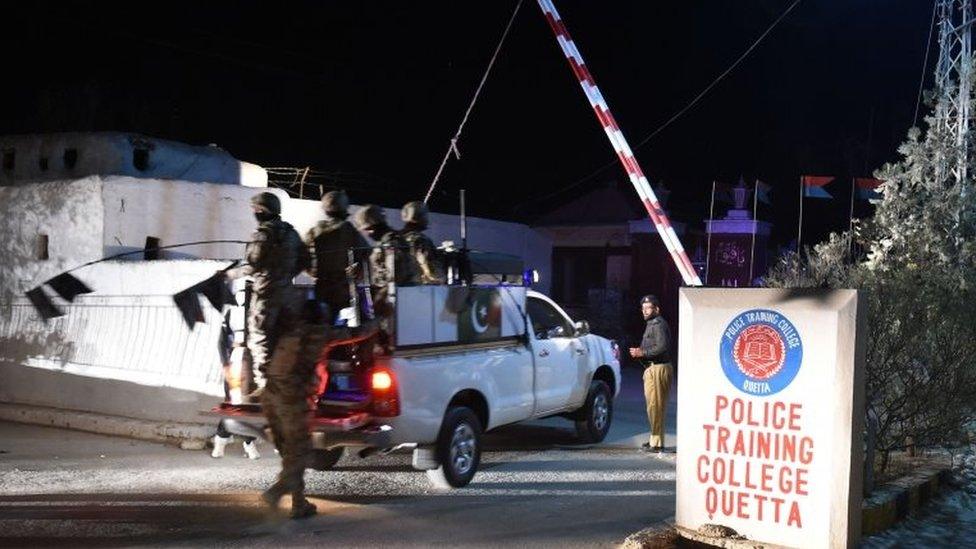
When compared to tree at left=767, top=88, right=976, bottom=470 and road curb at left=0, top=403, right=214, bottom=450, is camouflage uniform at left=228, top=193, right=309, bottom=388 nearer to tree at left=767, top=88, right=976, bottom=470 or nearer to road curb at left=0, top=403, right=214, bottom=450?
road curb at left=0, top=403, right=214, bottom=450

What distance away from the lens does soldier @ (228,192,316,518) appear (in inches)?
250

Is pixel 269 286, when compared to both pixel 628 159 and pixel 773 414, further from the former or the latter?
pixel 628 159

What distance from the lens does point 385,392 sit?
6895 millimetres

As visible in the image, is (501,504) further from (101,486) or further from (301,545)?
(101,486)

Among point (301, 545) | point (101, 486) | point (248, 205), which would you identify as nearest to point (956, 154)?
point (248, 205)

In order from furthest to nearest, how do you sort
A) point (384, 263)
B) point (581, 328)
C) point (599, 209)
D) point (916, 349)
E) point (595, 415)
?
1. point (599, 209)
2. point (595, 415)
3. point (581, 328)
4. point (384, 263)
5. point (916, 349)

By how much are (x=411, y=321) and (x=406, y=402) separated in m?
0.68

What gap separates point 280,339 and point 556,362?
364cm

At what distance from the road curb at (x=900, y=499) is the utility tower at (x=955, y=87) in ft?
19.5

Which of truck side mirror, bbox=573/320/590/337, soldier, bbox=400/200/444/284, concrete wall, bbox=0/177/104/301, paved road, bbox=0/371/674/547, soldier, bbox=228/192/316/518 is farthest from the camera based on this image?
concrete wall, bbox=0/177/104/301

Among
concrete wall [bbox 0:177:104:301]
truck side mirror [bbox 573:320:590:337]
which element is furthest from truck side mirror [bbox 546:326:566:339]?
concrete wall [bbox 0:177:104:301]

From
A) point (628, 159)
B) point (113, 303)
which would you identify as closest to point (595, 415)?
point (628, 159)

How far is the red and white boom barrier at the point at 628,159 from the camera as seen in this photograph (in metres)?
11.5

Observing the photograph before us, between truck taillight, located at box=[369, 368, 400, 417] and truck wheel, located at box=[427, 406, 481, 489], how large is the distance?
63 cm
